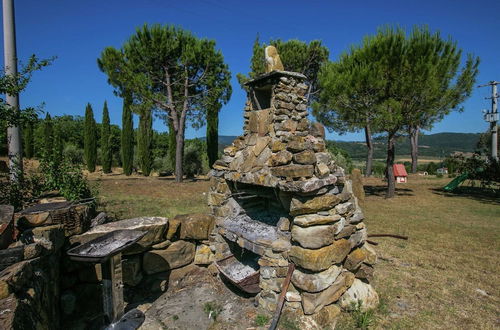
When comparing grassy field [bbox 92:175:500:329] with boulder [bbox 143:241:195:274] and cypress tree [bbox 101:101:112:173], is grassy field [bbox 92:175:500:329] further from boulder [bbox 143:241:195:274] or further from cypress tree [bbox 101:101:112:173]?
cypress tree [bbox 101:101:112:173]

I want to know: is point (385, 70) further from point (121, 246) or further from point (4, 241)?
point (4, 241)

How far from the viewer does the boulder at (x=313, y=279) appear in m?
3.44

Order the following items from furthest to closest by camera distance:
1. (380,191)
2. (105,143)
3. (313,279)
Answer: (105,143), (380,191), (313,279)

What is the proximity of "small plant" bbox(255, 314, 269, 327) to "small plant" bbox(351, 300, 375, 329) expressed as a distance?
46.9 inches

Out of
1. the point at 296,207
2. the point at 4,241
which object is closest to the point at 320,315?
the point at 296,207

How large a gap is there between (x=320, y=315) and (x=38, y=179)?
5314 mm

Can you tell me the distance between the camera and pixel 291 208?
12.0ft

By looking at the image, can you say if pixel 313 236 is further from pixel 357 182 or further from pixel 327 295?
pixel 357 182

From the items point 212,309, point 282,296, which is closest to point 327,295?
point 282,296

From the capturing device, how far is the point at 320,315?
3.53 metres

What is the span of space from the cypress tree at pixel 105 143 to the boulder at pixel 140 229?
22.3 m

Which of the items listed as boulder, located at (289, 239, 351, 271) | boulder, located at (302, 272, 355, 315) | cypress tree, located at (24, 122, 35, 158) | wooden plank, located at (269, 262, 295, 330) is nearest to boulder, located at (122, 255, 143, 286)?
wooden plank, located at (269, 262, 295, 330)

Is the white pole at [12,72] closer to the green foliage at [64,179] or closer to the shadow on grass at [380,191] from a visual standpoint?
the green foliage at [64,179]

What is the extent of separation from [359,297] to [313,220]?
146 cm
